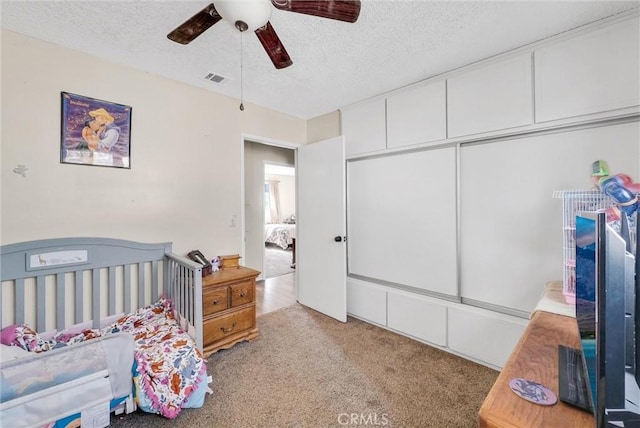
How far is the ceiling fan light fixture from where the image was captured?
3.93 feet

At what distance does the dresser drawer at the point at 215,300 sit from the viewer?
87.1 inches

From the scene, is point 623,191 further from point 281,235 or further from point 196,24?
point 281,235

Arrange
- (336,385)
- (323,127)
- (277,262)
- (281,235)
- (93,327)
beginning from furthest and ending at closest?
(281,235), (277,262), (323,127), (93,327), (336,385)

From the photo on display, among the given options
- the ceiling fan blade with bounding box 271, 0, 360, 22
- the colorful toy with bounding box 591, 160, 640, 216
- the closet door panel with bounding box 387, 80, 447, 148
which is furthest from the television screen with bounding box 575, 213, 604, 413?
the closet door panel with bounding box 387, 80, 447, 148

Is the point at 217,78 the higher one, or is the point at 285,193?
the point at 217,78

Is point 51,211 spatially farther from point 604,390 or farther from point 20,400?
point 604,390

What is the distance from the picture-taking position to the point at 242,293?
2.45 m

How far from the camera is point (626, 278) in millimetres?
599

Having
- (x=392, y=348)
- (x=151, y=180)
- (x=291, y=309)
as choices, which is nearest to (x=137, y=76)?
(x=151, y=180)

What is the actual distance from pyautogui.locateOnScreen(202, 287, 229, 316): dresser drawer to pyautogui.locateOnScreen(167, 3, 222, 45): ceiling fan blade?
1.77 metres

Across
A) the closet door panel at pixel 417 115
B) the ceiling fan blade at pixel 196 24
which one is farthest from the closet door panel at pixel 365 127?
the ceiling fan blade at pixel 196 24

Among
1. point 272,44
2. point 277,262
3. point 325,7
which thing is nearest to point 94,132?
point 272,44

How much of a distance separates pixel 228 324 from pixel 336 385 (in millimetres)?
1048

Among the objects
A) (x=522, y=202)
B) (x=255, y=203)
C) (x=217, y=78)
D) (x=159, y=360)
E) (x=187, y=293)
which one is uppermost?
(x=217, y=78)
